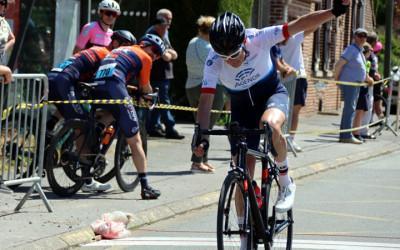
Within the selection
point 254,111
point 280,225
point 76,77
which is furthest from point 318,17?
point 76,77

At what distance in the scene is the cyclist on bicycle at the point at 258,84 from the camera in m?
5.52

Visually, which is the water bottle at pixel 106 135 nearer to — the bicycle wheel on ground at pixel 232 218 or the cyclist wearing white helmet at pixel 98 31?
the cyclist wearing white helmet at pixel 98 31

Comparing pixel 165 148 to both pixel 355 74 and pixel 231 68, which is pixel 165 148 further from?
pixel 231 68

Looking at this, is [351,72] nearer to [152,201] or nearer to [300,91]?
[300,91]

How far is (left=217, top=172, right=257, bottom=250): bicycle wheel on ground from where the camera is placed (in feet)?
15.9

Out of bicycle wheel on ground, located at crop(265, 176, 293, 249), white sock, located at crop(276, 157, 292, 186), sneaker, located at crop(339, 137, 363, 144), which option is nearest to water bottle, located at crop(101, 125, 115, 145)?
bicycle wheel on ground, located at crop(265, 176, 293, 249)

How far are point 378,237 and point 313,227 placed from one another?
0.66 meters

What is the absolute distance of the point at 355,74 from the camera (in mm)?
14500

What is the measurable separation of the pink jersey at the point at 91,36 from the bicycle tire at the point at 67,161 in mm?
1622

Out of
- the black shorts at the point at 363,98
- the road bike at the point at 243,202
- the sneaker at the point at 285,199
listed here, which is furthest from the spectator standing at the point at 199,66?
the road bike at the point at 243,202

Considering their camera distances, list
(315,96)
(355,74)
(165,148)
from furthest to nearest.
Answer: (315,96) < (355,74) < (165,148)

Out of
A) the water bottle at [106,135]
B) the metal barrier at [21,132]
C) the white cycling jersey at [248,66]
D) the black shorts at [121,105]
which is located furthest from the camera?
the water bottle at [106,135]

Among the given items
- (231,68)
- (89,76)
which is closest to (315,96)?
(89,76)

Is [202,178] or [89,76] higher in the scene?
[89,76]
